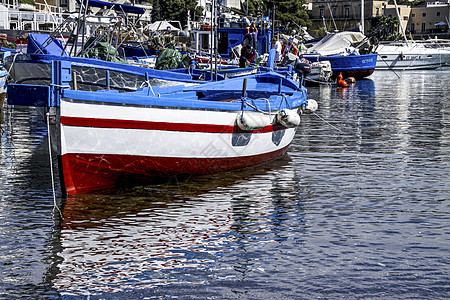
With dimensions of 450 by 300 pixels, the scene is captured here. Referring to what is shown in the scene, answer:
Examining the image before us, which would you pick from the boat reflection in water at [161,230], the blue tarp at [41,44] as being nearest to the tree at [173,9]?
the blue tarp at [41,44]

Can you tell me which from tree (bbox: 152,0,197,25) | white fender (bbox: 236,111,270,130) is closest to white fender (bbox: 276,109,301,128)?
white fender (bbox: 236,111,270,130)

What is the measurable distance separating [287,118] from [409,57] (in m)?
52.5

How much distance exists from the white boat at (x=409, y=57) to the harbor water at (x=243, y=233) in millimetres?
49632

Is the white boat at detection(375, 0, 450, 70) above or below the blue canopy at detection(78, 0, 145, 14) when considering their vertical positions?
below

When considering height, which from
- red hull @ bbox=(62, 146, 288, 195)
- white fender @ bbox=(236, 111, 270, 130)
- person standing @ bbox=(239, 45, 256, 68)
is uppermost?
person standing @ bbox=(239, 45, 256, 68)

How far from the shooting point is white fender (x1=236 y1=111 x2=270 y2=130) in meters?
10.9

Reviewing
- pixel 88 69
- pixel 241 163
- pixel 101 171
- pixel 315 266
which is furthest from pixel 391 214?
pixel 88 69

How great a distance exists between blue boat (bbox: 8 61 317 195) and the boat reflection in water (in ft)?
1.02

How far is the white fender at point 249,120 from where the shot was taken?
1095cm

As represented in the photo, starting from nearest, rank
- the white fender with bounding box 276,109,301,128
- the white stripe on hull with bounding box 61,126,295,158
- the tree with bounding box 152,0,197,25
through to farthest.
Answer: the white stripe on hull with bounding box 61,126,295,158
the white fender with bounding box 276,109,301,128
the tree with bounding box 152,0,197,25

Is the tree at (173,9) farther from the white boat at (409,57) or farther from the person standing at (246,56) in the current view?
the person standing at (246,56)

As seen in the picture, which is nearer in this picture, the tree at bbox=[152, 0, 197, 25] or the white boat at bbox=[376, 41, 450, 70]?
the white boat at bbox=[376, 41, 450, 70]

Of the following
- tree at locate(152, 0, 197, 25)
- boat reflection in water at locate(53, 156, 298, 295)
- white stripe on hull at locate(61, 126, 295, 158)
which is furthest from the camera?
tree at locate(152, 0, 197, 25)

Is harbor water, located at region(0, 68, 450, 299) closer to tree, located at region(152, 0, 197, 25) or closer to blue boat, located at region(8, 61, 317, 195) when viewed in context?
blue boat, located at region(8, 61, 317, 195)
